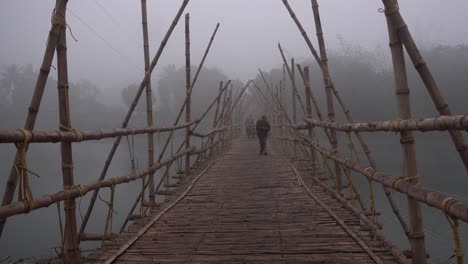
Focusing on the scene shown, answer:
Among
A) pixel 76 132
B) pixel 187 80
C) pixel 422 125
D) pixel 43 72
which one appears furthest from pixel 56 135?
pixel 187 80

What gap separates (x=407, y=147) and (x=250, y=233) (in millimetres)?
1715

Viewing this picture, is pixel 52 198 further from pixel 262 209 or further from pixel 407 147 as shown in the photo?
pixel 262 209

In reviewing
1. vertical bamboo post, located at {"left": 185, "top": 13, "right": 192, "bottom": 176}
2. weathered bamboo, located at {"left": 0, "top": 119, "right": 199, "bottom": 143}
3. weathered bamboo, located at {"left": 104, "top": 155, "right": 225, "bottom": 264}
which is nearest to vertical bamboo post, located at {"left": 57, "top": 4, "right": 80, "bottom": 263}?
weathered bamboo, located at {"left": 0, "top": 119, "right": 199, "bottom": 143}

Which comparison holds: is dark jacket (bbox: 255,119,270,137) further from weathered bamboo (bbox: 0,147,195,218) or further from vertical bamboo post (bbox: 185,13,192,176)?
weathered bamboo (bbox: 0,147,195,218)

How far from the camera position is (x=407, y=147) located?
251cm

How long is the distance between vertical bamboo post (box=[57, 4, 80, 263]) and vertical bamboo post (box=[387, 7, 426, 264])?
2.35 meters

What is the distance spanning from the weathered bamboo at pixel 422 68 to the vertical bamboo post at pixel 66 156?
7.82 feet

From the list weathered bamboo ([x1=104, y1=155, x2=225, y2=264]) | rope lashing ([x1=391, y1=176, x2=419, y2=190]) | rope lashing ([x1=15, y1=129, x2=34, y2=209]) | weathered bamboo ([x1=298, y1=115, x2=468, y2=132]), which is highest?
weathered bamboo ([x1=298, y1=115, x2=468, y2=132])

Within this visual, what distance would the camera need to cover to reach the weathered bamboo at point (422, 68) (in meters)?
2.35

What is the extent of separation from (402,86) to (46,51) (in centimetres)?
258

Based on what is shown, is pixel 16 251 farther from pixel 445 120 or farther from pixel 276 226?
pixel 445 120

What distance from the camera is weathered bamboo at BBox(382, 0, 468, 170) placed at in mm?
2350

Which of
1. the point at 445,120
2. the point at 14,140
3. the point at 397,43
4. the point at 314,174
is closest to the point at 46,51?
the point at 14,140

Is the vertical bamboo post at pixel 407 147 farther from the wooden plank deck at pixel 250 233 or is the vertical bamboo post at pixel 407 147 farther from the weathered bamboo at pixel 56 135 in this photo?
the weathered bamboo at pixel 56 135
